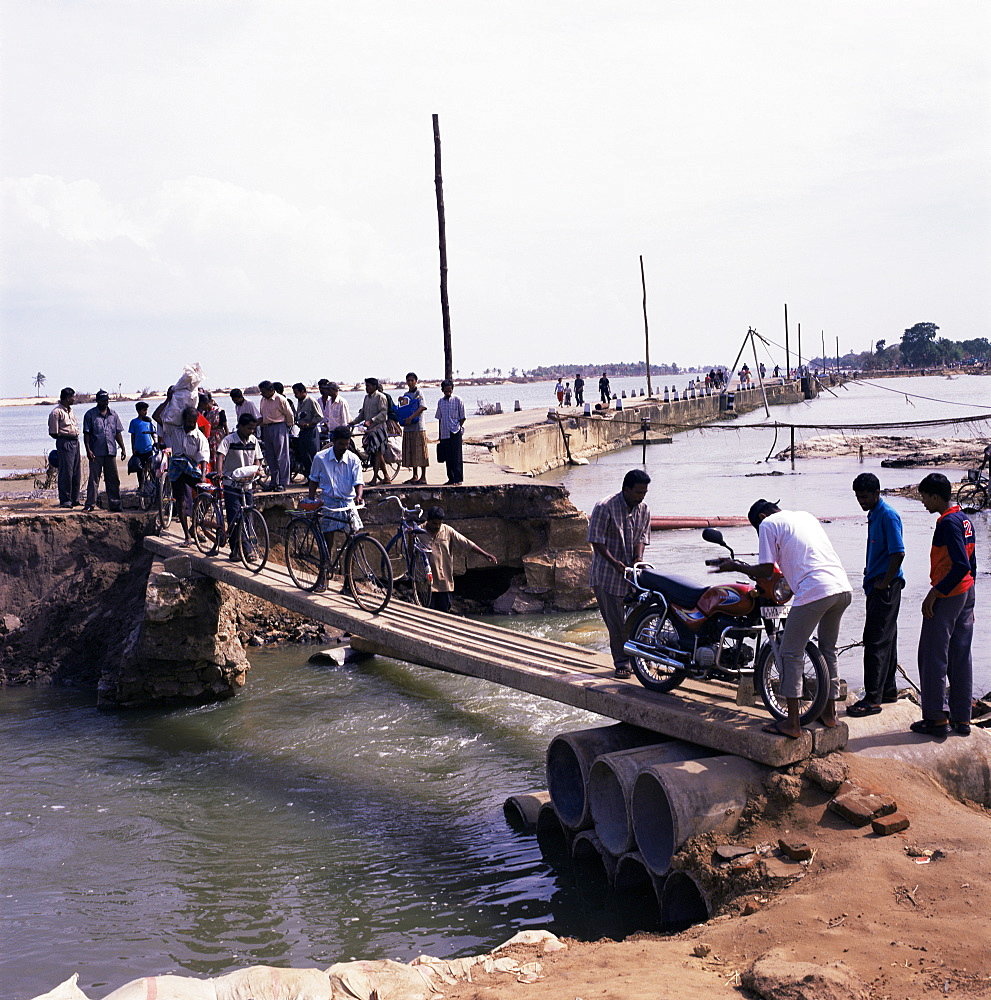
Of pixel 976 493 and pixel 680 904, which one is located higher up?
pixel 976 493

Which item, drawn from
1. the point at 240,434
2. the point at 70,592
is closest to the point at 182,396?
the point at 240,434

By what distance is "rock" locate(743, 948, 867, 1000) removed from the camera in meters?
4.15

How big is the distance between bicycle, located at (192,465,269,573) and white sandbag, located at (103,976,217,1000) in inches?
281

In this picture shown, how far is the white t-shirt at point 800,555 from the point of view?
584 cm

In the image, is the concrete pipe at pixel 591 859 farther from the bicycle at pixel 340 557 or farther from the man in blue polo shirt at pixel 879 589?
the bicycle at pixel 340 557

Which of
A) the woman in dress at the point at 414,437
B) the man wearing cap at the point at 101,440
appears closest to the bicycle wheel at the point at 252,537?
the man wearing cap at the point at 101,440

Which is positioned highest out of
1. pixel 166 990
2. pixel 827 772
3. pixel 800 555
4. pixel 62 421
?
pixel 62 421

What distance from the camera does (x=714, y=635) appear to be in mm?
6590

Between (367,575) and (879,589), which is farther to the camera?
(367,575)

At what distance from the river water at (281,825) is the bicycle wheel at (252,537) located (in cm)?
159

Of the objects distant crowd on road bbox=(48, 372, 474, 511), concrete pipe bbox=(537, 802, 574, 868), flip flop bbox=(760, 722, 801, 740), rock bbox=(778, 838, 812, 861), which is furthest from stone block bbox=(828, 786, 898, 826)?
distant crowd on road bbox=(48, 372, 474, 511)

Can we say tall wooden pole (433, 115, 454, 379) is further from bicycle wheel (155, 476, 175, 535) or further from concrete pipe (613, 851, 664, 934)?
concrete pipe (613, 851, 664, 934)

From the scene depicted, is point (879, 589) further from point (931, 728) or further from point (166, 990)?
point (166, 990)

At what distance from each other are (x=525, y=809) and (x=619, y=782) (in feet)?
4.94
